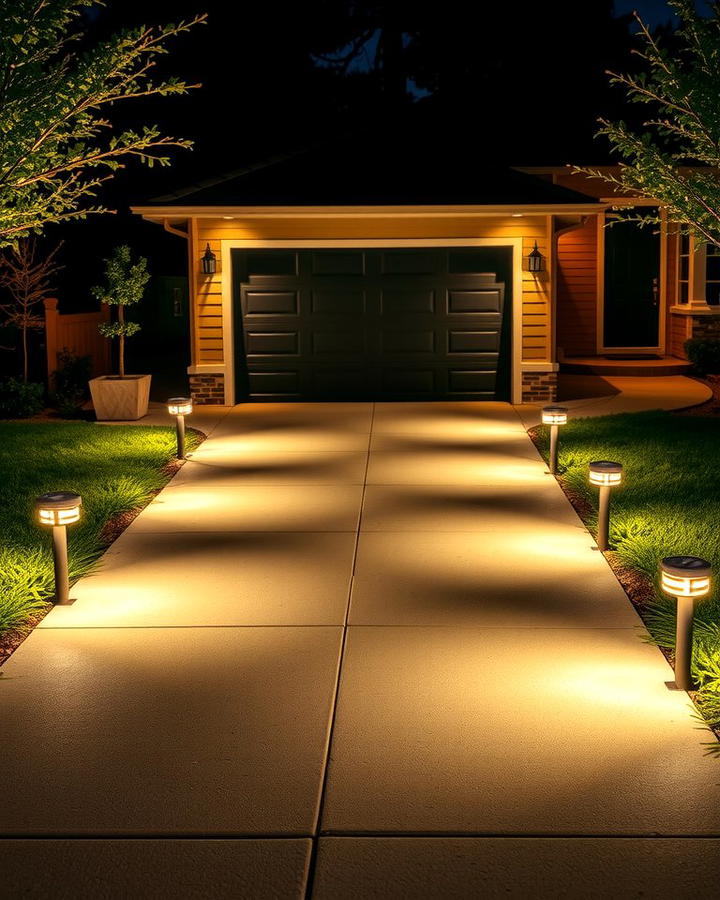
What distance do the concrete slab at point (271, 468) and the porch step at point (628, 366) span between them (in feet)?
26.9

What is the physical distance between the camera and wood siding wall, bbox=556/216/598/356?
20.8 metres

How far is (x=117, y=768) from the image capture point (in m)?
4.64

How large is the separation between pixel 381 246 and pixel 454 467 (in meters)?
6.00

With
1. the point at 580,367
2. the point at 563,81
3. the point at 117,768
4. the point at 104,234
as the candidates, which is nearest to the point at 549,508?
the point at 117,768

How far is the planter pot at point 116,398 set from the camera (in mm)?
15086

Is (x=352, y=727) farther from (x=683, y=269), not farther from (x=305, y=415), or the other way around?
(x=683, y=269)

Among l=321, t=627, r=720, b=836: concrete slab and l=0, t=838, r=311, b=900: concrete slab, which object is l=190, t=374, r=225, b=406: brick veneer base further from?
l=0, t=838, r=311, b=900: concrete slab

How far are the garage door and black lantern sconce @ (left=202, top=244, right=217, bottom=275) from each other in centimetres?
39

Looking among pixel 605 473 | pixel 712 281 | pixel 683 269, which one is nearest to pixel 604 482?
pixel 605 473

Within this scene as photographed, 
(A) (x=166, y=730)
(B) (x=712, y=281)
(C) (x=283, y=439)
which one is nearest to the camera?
(A) (x=166, y=730)

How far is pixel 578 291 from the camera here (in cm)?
2095

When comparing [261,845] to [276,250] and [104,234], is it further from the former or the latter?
[104,234]

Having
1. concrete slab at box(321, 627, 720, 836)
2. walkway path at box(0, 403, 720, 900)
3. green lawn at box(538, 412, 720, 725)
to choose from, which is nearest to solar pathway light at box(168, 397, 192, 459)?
walkway path at box(0, 403, 720, 900)

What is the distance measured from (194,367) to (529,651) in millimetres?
11389
